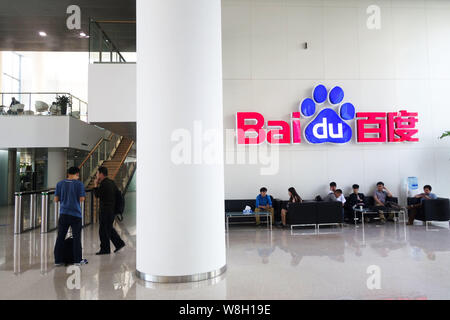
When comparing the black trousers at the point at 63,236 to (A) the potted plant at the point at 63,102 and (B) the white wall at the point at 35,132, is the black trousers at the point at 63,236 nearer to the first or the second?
(B) the white wall at the point at 35,132

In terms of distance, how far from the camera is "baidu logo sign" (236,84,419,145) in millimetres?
9797

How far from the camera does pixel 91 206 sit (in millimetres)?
9773

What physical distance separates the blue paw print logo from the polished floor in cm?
337

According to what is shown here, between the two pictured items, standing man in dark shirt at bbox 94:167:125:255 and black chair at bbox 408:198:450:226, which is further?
black chair at bbox 408:198:450:226

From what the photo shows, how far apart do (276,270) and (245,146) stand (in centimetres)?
544

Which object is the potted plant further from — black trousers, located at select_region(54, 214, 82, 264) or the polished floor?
black trousers, located at select_region(54, 214, 82, 264)

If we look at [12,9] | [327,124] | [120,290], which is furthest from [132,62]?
[12,9]

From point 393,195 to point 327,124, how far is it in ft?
10.7

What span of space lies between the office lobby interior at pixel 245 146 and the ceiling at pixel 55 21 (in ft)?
0.24

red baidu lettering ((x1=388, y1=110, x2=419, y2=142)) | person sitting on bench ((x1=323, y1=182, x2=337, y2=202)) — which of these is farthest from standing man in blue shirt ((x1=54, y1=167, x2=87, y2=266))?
red baidu lettering ((x1=388, y1=110, x2=419, y2=142))

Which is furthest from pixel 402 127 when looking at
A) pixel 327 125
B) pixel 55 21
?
pixel 55 21

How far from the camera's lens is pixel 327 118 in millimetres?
9922

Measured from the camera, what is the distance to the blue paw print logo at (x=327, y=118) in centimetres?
990

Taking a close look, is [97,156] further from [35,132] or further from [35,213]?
[35,213]
